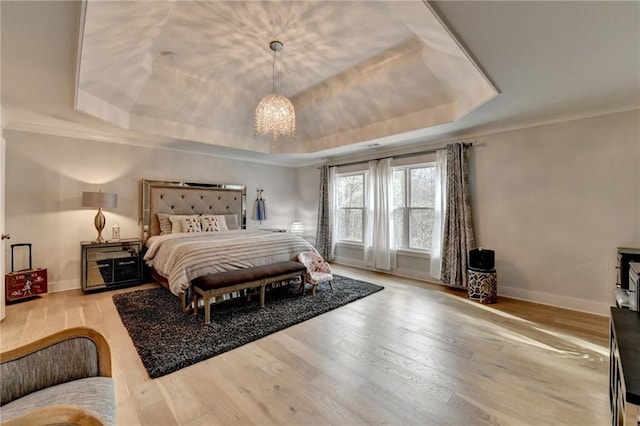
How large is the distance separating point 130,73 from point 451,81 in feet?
12.7

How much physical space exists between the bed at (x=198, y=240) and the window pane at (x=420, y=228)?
2.02m

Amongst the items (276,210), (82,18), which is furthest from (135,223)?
(82,18)

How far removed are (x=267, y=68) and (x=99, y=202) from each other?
10.2ft

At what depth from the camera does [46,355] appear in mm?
1188

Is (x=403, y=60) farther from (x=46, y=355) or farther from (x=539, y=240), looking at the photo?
(x=46, y=355)

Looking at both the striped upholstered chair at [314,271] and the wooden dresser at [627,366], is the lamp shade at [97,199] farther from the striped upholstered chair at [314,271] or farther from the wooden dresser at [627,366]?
the wooden dresser at [627,366]

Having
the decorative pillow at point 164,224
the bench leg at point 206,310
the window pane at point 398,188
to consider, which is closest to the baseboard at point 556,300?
the window pane at point 398,188

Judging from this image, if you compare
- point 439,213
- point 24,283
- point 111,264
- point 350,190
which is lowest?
point 24,283

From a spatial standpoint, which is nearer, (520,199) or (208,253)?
(208,253)

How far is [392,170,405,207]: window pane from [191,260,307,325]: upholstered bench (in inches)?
97.8

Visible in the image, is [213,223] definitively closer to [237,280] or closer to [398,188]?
[237,280]

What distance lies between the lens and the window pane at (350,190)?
587 centimetres

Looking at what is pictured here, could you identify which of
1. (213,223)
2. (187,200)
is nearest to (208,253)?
(213,223)

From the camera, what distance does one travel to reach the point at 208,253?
3254 millimetres
